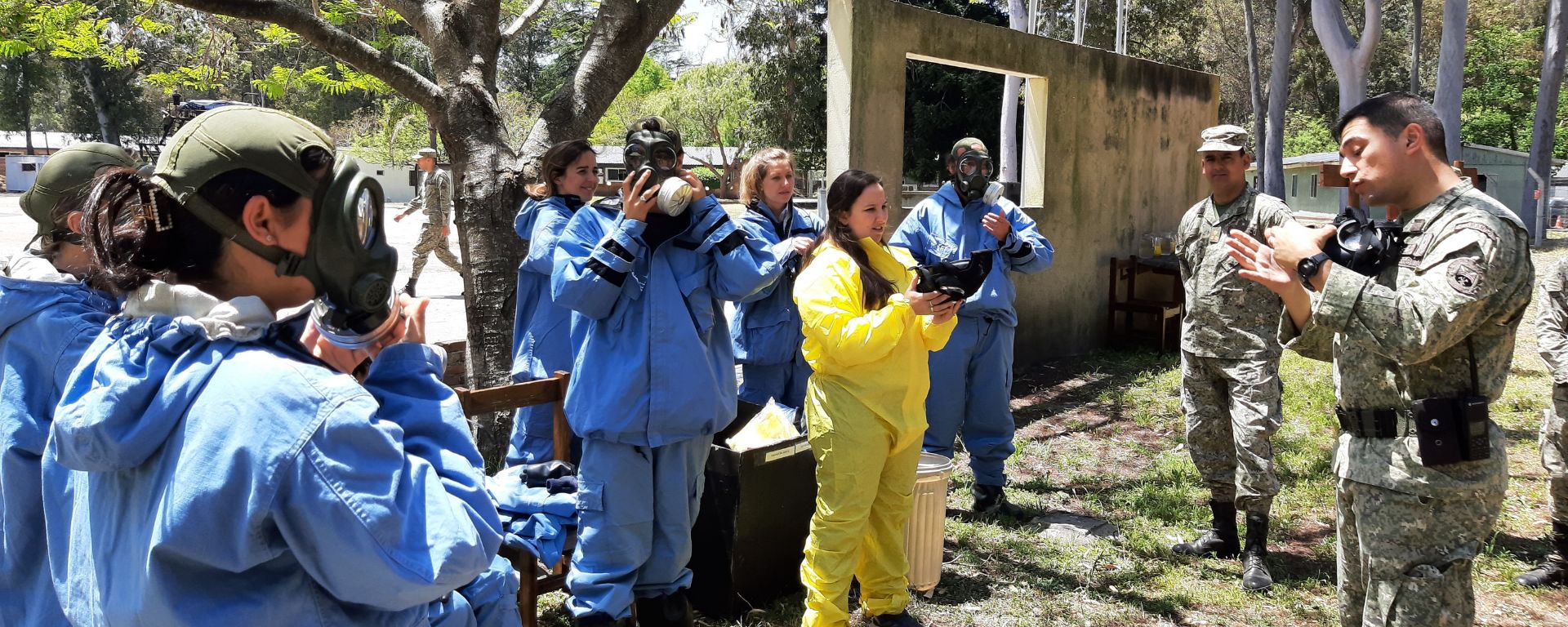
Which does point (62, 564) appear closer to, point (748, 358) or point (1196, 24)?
point (748, 358)

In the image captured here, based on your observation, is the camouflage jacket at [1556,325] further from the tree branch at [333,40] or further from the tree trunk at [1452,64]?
the tree trunk at [1452,64]

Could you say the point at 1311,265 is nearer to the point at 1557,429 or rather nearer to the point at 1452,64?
the point at 1557,429

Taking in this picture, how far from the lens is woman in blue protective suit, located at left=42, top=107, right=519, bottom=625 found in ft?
4.28

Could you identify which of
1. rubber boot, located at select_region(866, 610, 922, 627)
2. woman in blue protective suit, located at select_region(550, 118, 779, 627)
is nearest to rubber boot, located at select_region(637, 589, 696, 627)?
woman in blue protective suit, located at select_region(550, 118, 779, 627)

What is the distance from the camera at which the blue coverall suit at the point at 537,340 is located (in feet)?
14.9

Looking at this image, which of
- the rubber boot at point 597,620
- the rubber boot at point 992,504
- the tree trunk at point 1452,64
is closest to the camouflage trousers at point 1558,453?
the rubber boot at point 992,504

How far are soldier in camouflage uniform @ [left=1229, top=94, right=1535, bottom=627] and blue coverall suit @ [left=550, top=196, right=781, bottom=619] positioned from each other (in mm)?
1754

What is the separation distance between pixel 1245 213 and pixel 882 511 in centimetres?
228

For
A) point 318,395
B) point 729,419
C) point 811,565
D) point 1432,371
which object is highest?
point 318,395

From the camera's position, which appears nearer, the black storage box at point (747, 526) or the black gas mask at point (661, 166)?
the black gas mask at point (661, 166)

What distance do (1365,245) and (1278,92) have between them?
743 inches

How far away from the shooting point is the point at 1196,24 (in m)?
33.1

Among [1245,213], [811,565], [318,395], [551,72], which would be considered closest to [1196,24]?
[551,72]

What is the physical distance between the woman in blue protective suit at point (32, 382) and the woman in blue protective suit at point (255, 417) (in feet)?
2.06
